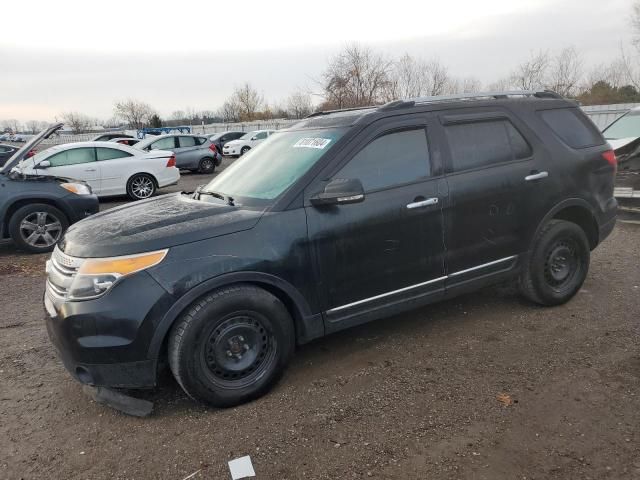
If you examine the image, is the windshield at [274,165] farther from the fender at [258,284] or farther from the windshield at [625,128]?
the windshield at [625,128]

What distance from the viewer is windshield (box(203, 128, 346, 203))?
3.47 metres

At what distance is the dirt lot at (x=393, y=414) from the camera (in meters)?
2.59

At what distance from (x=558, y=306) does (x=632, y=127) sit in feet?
20.9

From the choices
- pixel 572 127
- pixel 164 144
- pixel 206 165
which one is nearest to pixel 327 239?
pixel 572 127

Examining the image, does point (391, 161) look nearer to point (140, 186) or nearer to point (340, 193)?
point (340, 193)

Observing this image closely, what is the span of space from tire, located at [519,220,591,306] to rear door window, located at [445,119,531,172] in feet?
2.43

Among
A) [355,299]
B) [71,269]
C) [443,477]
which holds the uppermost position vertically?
[71,269]

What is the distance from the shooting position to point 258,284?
3.17m

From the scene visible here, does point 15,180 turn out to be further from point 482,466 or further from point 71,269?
point 482,466

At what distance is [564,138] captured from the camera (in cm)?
436

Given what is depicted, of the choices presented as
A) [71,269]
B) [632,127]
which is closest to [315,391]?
[71,269]

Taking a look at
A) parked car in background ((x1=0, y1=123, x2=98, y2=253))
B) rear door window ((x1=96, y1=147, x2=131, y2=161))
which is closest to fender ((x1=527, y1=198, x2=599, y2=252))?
parked car in background ((x1=0, y1=123, x2=98, y2=253))

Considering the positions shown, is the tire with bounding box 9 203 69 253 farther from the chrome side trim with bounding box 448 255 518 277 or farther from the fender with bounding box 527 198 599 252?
the fender with bounding box 527 198 599 252

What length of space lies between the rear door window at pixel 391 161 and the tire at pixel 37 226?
5.92 metres
